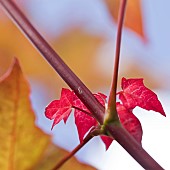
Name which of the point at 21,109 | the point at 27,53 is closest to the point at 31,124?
the point at 21,109

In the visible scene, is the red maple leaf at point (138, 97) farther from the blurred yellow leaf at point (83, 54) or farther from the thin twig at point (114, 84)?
the blurred yellow leaf at point (83, 54)

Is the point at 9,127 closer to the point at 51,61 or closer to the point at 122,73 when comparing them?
the point at 51,61

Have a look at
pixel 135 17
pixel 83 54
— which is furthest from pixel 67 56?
pixel 135 17

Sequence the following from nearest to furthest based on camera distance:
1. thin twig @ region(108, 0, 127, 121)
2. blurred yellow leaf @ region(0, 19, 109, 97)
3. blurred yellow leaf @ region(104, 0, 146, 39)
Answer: thin twig @ region(108, 0, 127, 121), blurred yellow leaf @ region(104, 0, 146, 39), blurred yellow leaf @ region(0, 19, 109, 97)

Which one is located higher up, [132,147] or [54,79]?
[54,79]

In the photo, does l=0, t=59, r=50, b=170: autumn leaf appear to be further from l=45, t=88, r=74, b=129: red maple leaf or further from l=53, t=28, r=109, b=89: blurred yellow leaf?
l=53, t=28, r=109, b=89: blurred yellow leaf

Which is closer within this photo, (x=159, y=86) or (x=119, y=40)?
(x=119, y=40)

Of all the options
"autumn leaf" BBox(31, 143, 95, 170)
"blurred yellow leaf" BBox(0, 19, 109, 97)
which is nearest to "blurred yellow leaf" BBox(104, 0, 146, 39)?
"autumn leaf" BBox(31, 143, 95, 170)

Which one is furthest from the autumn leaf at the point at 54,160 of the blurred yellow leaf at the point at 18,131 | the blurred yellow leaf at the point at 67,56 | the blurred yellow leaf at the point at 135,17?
the blurred yellow leaf at the point at 67,56
